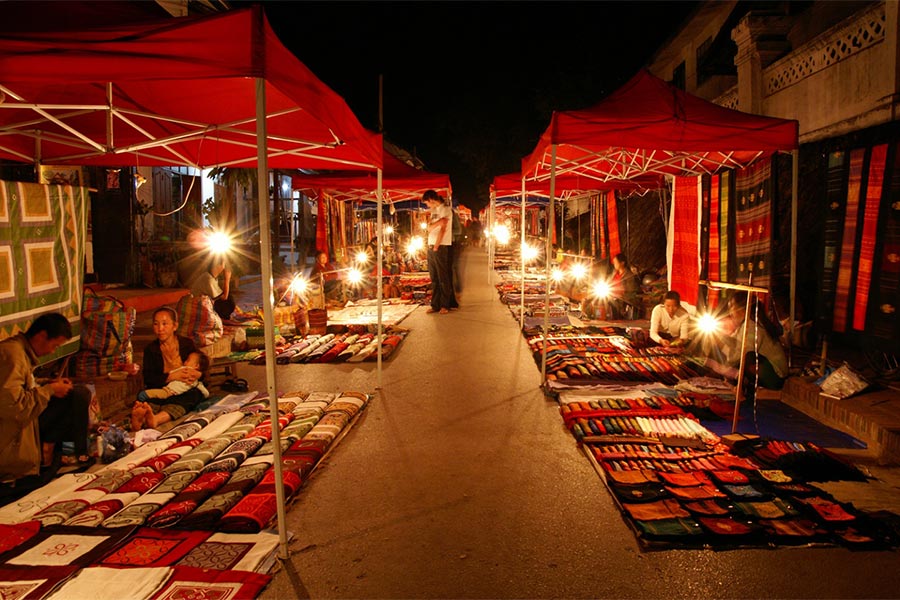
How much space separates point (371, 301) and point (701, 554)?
465 inches

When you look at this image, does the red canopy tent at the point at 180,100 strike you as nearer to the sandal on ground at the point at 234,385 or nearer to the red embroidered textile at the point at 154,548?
the red embroidered textile at the point at 154,548

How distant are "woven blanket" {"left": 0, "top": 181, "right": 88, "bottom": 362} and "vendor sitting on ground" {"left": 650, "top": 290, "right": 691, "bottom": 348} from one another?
723cm

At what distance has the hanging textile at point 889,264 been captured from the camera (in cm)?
539

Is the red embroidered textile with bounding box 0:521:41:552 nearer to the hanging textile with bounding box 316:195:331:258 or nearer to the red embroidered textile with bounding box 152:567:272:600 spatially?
the red embroidered textile with bounding box 152:567:272:600

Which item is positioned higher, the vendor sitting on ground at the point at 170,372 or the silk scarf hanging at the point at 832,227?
the silk scarf hanging at the point at 832,227

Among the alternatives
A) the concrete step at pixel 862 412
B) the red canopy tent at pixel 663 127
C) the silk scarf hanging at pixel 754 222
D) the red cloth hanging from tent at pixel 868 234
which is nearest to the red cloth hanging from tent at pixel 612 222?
the silk scarf hanging at pixel 754 222

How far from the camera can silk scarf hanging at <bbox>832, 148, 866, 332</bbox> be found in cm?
589

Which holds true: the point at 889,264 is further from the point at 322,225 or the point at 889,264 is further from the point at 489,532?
the point at 322,225

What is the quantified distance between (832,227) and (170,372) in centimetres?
720

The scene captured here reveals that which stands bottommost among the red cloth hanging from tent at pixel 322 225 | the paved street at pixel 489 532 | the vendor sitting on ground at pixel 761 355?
the paved street at pixel 489 532

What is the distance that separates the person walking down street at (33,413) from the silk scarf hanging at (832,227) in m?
7.27

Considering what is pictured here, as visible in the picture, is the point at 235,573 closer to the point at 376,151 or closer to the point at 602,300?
the point at 376,151

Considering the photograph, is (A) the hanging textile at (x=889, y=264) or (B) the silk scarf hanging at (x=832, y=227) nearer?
(A) the hanging textile at (x=889, y=264)

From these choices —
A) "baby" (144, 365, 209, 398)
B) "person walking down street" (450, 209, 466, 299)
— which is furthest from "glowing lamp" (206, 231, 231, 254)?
"person walking down street" (450, 209, 466, 299)
